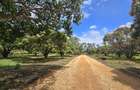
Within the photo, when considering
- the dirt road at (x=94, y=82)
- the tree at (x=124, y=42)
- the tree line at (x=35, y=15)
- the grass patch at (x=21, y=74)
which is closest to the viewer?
the dirt road at (x=94, y=82)

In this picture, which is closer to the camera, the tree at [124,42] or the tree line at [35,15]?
the tree line at [35,15]

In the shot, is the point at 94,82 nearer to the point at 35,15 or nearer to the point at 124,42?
the point at 35,15

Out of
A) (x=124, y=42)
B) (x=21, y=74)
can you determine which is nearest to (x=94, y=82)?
(x=21, y=74)

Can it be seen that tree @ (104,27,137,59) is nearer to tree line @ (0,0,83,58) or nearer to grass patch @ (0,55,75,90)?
grass patch @ (0,55,75,90)

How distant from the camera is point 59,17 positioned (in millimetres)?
22969

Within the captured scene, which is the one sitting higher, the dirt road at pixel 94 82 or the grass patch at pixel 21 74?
the grass patch at pixel 21 74

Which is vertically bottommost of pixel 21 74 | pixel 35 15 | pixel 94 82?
pixel 94 82

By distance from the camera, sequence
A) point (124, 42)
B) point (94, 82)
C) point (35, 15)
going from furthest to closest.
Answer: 1. point (124, 42)
2. point (35, 15)
3. point (94, 82)

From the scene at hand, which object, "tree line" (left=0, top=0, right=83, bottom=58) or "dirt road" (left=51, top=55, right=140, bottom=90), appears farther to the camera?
"tree line" (left=0, top=0, right=83, bottom=58)

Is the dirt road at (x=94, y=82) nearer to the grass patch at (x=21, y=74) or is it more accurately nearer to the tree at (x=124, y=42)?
the grass patch at (x=21, y=74)

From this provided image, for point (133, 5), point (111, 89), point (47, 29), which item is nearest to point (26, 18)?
→ point (47, 29)

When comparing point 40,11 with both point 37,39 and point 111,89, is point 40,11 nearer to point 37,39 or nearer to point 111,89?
point 111,89

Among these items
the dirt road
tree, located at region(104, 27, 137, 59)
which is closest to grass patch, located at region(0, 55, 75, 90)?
the dirt road

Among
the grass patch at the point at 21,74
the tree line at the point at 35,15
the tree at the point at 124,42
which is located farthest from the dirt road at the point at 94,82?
the tree at the point at 124,42
